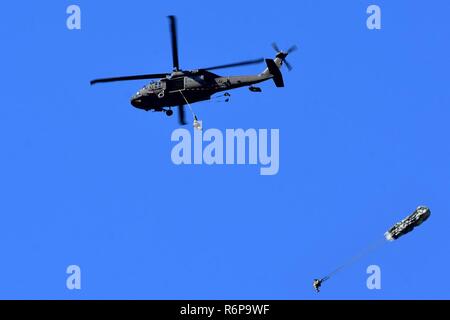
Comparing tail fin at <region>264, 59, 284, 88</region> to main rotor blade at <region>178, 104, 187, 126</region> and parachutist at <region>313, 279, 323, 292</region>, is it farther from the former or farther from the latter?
parachutist at <region>313, 279, 323, 292</region>

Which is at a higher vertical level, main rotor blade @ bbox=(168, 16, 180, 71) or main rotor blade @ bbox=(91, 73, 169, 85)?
main rotor blade @ bbox=(168, 16, 180, 71)

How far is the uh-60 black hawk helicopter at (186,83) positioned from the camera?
262ft

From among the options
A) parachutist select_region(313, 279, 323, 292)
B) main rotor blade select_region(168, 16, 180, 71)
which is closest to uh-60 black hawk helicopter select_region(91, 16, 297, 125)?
main rotor blade select_region(168, 16, 180, 71)

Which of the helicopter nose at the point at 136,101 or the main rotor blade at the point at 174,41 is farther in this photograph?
the helicopter nose at the point at 136,101

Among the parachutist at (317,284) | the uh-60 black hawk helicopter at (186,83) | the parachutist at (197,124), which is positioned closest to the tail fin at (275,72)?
the uh-60 black hawk helicopter at (186,83)

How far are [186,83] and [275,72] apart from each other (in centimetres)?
520

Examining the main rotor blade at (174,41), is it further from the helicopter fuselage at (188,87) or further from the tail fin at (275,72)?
the tail fin at (275,72)

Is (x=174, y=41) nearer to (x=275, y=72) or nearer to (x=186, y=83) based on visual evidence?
(x=186, y=83)

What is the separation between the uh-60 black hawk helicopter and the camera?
79.9 metres

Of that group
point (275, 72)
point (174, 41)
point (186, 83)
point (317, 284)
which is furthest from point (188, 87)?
point (317, 284)

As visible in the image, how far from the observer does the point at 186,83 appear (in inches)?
3167
